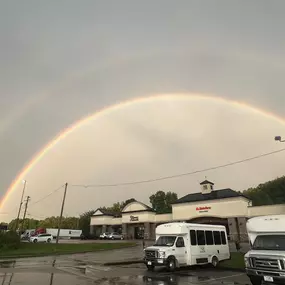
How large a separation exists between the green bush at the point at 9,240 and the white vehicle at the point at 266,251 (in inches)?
1379

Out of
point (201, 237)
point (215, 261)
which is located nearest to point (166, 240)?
point (201, 237)

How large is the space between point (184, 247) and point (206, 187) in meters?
52.2

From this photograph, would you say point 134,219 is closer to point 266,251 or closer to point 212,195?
point 212,195

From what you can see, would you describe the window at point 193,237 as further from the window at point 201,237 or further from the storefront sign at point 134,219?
the storefront sign at point 134,219

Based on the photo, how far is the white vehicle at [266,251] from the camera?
11969 millimetres

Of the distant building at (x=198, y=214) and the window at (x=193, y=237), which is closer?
the window at (x=193, y=237)

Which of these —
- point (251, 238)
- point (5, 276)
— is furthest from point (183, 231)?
point (5, 276)

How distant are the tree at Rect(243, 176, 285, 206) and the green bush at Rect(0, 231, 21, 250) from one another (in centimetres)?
7150

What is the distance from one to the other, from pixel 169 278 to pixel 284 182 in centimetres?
9472

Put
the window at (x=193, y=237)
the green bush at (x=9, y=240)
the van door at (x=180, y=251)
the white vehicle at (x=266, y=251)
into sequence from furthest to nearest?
the green bush at (x=9, y=240) < the window at (x=193, y=237) < the van door at (x=180, y=251) < the white vehicle at (x=266, y=251)

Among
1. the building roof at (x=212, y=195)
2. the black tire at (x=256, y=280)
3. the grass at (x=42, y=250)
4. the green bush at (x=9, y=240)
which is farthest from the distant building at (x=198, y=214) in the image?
the black tire at (x=256, y=280)

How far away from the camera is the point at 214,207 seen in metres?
65.8

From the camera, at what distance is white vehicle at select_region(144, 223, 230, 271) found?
19.0 metres

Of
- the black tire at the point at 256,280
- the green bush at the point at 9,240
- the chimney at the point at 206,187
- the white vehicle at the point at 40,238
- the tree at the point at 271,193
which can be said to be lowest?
the black tire at the point at 256,280
